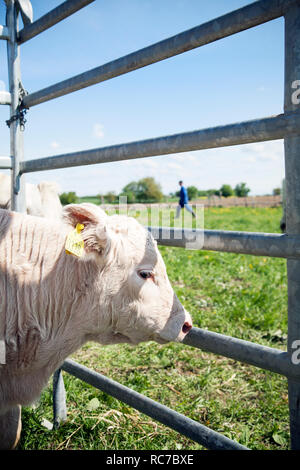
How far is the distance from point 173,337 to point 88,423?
1.18m

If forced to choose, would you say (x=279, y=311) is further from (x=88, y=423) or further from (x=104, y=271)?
(x=104, y=271)

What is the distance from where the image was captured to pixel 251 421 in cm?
264

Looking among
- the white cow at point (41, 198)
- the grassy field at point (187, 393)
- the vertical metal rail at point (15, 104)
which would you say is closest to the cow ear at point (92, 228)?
the grassy field at point (187, 393)

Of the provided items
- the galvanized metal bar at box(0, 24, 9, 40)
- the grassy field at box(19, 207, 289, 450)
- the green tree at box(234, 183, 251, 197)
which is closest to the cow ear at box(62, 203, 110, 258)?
the grassy field at box(19, 207, 289, 450)

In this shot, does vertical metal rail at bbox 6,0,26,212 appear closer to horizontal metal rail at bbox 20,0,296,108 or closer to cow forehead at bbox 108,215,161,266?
horizontal metal rail at bbox 20,0,296,108

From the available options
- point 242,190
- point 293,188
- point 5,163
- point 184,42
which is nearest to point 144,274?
point 293,188

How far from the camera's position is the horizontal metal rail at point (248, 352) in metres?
1.47

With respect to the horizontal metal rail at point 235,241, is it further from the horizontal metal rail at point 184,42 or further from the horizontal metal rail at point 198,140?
the horizontal metal rail at point 184,42

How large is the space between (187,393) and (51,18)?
3065 millimetres

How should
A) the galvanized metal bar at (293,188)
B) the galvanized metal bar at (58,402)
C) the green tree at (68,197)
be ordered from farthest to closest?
the green tree at (68,197) < the galvanized metal bar at (58,402) < the galvanized metal bar at (293,188)

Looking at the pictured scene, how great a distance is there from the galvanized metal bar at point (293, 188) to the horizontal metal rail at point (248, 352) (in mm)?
39

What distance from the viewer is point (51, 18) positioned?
2.44 m

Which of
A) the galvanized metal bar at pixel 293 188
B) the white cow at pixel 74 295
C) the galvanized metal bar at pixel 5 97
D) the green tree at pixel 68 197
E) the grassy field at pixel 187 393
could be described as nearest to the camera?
the galvanized metal bar at pixel 293 188
